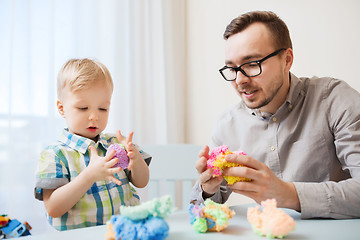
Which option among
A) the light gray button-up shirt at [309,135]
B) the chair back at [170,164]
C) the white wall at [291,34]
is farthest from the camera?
the chair back at [170,164]

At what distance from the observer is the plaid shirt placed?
96 cm

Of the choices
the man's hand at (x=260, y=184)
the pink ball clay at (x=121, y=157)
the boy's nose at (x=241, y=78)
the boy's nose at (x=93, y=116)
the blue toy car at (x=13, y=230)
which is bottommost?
the blue toy car at (x=13, y=230)

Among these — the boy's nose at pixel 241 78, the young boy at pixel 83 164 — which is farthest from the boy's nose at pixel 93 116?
the boy's nose at pixel 241 78

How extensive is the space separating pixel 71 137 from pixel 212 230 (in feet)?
1.82

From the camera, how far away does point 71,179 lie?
999mm

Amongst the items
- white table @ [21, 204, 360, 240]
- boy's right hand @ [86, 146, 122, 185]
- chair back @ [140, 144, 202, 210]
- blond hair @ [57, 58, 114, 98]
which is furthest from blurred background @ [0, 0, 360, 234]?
boy's right hand @ [86, 146, 122, 185]

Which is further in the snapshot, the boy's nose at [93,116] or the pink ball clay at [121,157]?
the boy's nose at [93,116]

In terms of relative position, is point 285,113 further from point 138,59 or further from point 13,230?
point 138,59

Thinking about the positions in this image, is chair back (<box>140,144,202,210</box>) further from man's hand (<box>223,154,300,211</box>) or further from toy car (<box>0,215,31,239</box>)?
man's hand (<box>223,154,300,211</box>)

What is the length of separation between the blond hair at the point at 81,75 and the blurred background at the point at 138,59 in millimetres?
855

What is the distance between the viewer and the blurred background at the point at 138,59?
1700 mm

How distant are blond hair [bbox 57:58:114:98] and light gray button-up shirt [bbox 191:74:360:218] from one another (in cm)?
48

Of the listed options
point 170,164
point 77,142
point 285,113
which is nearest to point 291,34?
point 285,113

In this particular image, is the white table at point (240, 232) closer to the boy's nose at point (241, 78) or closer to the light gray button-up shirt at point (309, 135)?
the light gray button-up shirt at point (309, 135)
